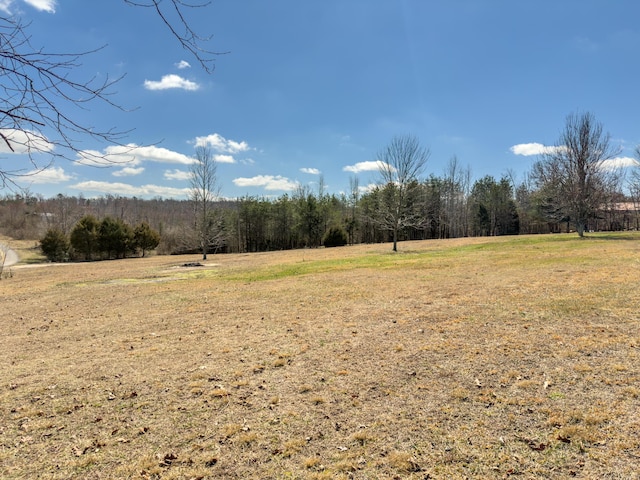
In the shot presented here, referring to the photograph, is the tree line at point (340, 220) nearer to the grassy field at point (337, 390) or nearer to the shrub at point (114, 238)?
the shrub at point (114, 238)

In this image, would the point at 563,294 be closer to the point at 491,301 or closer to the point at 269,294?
the point at 491,301

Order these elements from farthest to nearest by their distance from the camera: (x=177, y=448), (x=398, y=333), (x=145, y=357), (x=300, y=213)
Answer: (x=300, y=213) < (x=398, y=333) < (x=145, y=357) < (x=177, y=448)

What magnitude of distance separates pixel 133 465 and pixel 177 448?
0.36 metres

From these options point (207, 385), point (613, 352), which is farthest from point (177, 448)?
point (613, 352)

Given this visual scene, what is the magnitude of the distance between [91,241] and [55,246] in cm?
375

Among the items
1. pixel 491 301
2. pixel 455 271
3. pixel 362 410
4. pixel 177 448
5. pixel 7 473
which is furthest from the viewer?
pixel 455 271

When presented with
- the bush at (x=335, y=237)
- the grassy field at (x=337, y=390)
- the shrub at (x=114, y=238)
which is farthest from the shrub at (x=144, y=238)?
the grassy field at (x=337, y=390)

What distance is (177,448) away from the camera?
317 cm

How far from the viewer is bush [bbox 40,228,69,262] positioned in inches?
1446

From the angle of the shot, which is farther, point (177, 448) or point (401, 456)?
point (177, 448)

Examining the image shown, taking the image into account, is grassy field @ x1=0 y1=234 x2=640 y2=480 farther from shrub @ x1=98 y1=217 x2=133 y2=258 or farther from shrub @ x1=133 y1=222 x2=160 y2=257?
shrub @ x1=133 y1=222 x2=160 y2=257

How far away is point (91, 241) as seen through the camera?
1459 inches

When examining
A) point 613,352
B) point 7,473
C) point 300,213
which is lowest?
point 7,473

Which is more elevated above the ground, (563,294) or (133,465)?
(563,294)
